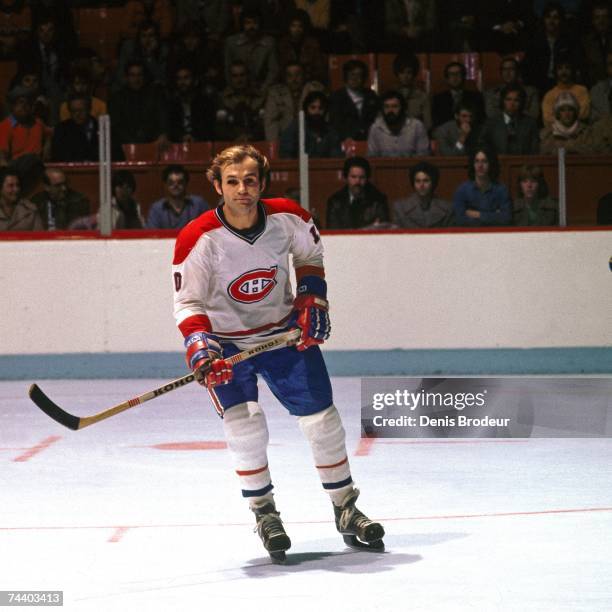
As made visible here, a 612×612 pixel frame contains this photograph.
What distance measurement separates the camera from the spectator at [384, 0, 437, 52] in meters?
12.3

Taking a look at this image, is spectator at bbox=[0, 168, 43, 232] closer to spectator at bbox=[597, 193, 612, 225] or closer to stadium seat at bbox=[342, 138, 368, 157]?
stadium seat at bbox=[342, 138, 368, 157]

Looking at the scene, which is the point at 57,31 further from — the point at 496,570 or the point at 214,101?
the point at 496,570

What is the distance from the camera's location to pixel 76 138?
9.91 meters

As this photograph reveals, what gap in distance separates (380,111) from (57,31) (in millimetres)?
3431

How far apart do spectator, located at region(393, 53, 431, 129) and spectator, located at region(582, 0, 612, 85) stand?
57.7 inches

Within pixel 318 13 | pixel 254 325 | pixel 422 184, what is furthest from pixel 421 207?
pixel 254 325

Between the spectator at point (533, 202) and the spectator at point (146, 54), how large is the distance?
11.9ft

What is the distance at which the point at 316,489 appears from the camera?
554 cm

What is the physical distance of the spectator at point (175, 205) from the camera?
31.0 feet

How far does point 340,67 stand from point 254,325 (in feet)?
25.1

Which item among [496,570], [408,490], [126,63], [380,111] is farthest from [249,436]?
[126,63]

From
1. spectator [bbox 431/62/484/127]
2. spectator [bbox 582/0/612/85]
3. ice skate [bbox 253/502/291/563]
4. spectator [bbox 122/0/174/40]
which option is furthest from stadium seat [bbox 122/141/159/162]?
ice skate [bbox 253/502/291/563]

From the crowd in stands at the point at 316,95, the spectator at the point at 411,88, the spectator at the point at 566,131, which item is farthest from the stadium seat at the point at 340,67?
the spectator at the point at 566,131

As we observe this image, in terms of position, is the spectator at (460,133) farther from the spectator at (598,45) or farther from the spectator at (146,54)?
the spectator at (146,54)
